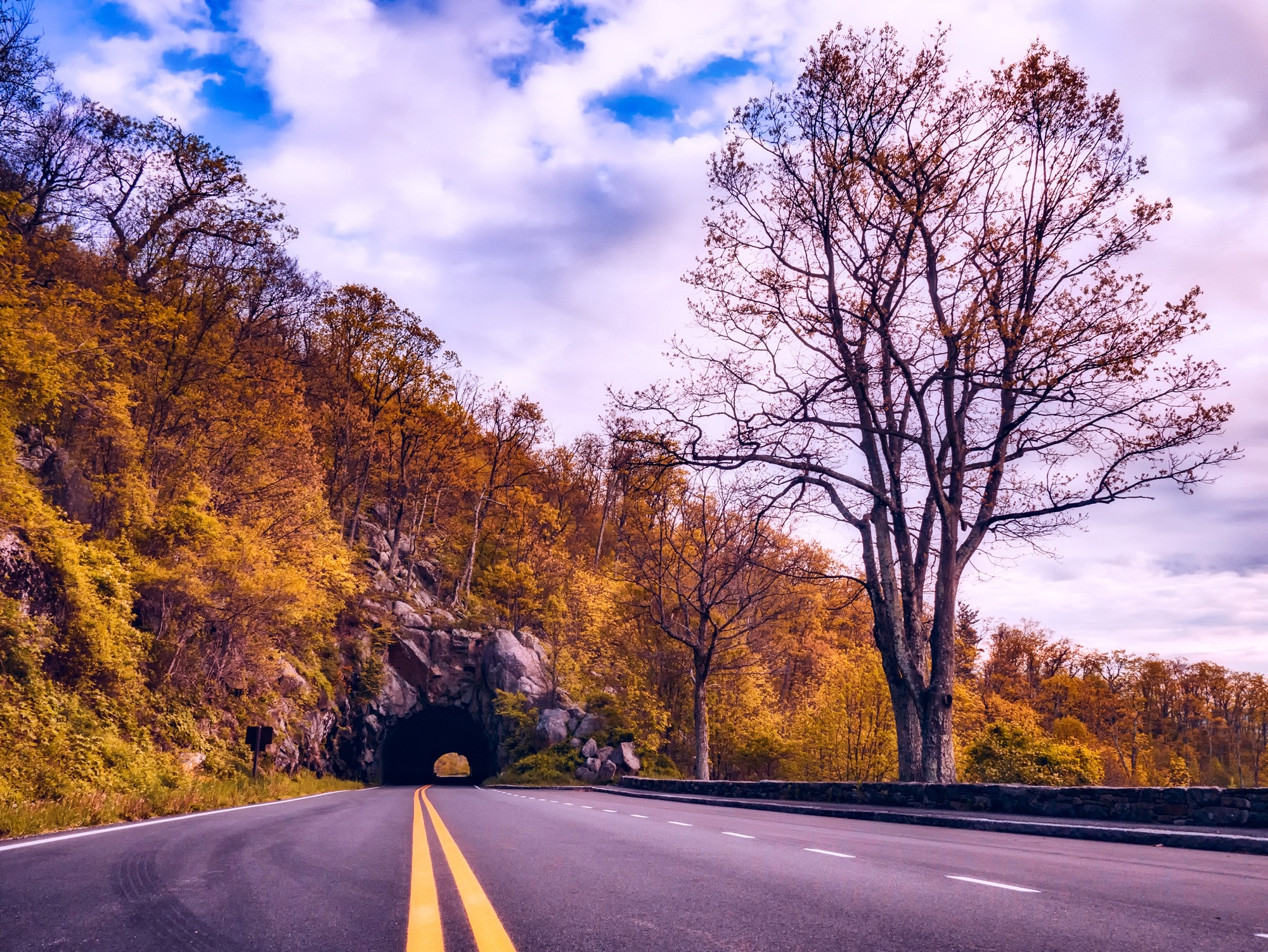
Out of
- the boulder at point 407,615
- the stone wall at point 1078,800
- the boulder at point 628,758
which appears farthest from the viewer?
the boulder at point 407,615

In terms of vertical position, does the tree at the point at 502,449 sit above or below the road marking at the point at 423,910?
above

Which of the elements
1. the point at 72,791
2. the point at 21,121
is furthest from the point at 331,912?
the point at 21,121

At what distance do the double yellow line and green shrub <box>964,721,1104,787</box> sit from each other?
59.8 feet

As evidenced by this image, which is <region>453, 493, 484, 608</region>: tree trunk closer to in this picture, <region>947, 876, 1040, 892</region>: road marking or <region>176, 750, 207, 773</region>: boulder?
<region>176, 750, 207, 773</region>: boulder

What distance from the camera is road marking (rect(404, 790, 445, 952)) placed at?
3.15m

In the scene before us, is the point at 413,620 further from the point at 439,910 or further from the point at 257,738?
the point at 439,910

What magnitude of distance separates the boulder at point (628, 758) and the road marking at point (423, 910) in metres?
29.9

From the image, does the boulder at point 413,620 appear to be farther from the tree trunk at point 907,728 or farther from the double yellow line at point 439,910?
the double yellow line at point 439,910

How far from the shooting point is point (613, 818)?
11.7m

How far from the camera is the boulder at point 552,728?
37.9 metres

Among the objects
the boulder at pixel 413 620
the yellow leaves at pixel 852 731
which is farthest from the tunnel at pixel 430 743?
the yellow leaves at pixel 852 731

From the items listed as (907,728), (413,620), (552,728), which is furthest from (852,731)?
(413,620)

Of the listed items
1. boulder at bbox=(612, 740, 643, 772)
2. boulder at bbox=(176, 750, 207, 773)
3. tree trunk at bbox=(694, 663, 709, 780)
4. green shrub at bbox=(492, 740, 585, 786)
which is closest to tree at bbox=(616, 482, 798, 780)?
tree trunk at bbox=(694, 663, 709, 780)

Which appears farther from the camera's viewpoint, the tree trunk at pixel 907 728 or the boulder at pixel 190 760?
the boulder at pixel 190 760
